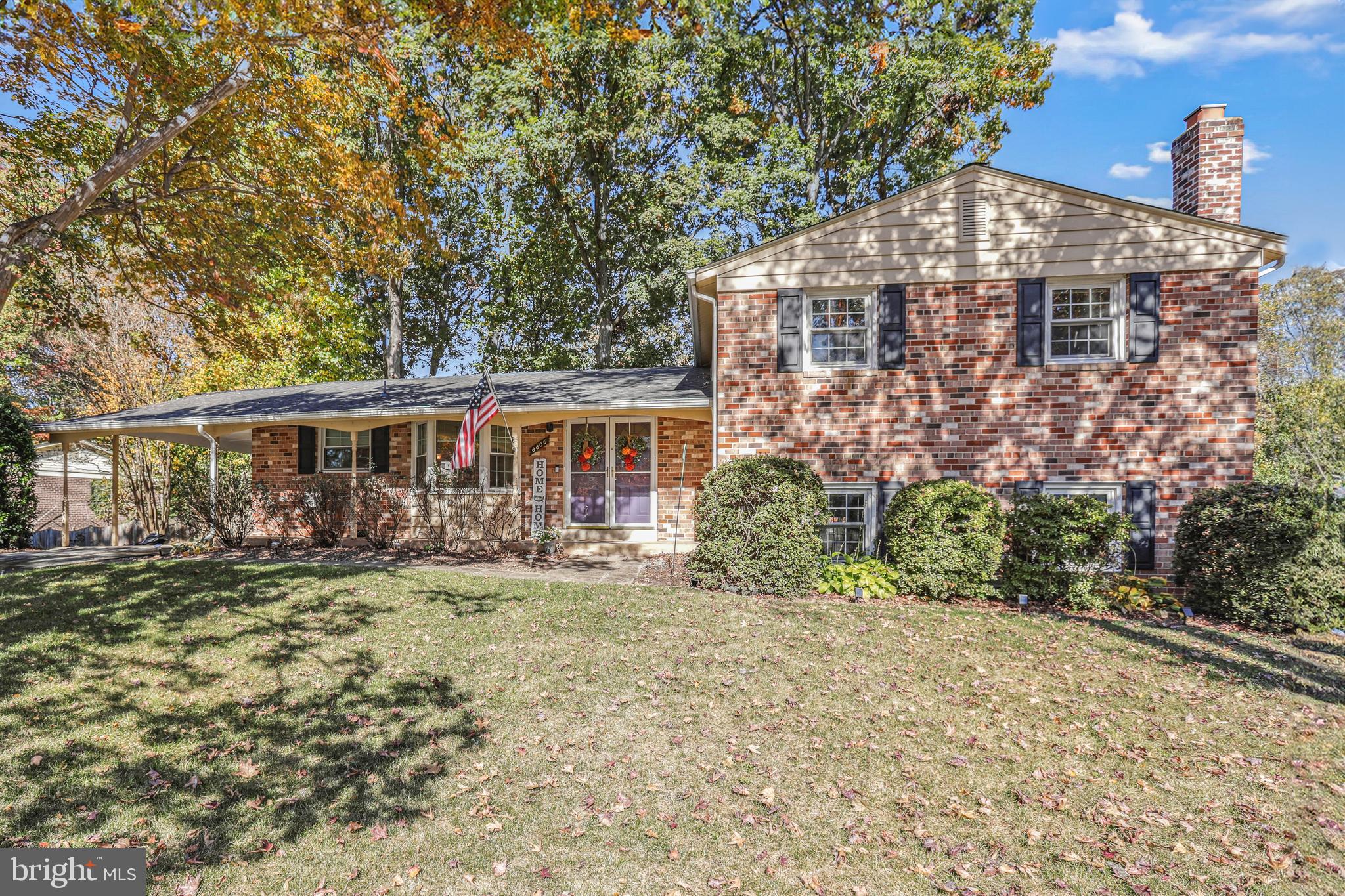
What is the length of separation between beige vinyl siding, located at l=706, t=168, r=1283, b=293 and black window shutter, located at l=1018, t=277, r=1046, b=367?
19cm

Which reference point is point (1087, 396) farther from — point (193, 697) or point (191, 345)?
point (191, 345)

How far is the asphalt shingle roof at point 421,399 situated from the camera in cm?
1097

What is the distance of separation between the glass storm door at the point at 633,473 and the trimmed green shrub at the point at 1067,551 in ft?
20.2

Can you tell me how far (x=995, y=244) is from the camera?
30.4 feet

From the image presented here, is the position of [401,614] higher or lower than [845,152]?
lower

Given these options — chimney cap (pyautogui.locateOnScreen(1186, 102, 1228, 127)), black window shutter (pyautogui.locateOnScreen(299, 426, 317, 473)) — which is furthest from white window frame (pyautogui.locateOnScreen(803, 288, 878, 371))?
black window shutter (pyautogui.locateOnScreen(299, 426, 317, 473))

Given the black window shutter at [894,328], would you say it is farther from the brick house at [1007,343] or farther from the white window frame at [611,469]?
the white window frame at [611,469]

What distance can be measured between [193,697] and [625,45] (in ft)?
64.6

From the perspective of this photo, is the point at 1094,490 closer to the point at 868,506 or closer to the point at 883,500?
the point at 883,500

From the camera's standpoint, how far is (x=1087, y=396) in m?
9.01

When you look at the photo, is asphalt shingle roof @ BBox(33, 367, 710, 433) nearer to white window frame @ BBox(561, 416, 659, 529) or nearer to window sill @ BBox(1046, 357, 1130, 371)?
white window frame @ BBox(561, 416, 659, 529)

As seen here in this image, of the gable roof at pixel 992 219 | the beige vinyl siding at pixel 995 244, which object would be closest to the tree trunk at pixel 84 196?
the gable roof at pixel 992 219

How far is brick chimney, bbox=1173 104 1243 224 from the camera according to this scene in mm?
9164

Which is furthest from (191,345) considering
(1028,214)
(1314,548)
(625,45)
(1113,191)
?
(1314,548)
